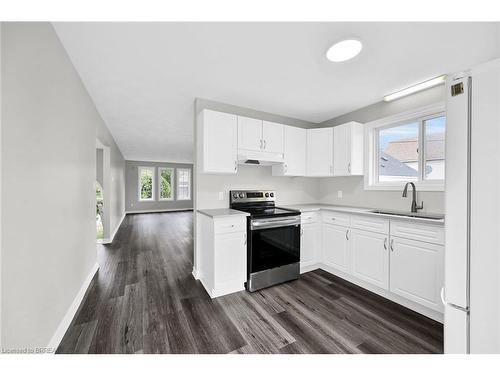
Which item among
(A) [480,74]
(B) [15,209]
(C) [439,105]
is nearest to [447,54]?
(C) [439,105]

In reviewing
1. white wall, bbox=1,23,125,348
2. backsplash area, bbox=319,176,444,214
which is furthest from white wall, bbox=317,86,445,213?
white wall, bbox=1,23,125,348

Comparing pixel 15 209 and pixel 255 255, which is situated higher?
pixel 15 209

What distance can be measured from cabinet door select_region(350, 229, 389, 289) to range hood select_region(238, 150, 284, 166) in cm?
140

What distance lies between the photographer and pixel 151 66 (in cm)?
197

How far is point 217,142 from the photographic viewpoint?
8.20 feet

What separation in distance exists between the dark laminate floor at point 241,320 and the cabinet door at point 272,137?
6.08ft

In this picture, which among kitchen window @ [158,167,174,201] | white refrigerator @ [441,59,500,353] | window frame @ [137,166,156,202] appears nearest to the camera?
white refrigerator @ [441,59,500,353]

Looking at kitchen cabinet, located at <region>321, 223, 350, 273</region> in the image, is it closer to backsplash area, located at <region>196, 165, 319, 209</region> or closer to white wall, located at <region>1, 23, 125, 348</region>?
backsplash area, located at <region>196, 165, 319, 209</region>

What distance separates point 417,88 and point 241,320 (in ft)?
10.6

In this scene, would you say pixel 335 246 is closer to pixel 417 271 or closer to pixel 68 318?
pixel 417 271

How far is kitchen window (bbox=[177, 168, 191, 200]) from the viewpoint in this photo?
10.1 metres

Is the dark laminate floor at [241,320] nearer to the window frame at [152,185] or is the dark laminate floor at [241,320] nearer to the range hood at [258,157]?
the range hood at [258,157]
